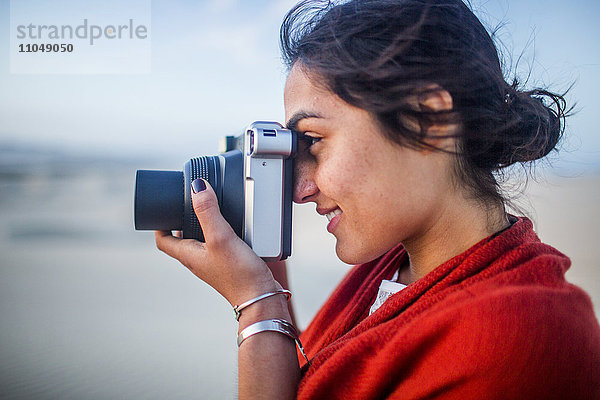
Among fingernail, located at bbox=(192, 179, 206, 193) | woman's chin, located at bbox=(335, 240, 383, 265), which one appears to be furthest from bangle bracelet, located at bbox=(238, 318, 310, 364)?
fingernail, located at bbox=(192, 179, 206, 193)

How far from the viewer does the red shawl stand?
564mm

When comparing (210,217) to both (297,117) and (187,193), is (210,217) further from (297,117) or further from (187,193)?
(297,117)

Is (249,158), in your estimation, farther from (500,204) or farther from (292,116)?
(500,204)

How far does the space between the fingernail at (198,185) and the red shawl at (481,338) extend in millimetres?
333

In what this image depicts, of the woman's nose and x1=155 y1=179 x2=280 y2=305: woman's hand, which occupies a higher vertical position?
the woman's nose

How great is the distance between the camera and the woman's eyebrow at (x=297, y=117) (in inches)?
29.7

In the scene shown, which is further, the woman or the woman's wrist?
the woman's wrist

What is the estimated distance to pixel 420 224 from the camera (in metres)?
0.76

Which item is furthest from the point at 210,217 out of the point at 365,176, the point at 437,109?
the point at 437,109

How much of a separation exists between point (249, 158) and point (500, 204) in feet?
1.35

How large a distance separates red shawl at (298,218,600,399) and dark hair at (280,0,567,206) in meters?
0.13

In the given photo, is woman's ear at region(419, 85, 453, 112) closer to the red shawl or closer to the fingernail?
the red shawl

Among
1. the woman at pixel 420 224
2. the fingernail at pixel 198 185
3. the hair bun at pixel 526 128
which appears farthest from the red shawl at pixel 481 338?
the fingernail at pixel 198 185

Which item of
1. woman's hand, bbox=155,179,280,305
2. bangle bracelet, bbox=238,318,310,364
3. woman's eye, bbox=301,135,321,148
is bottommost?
bangle bracelet, bbox=238,318,310,364
